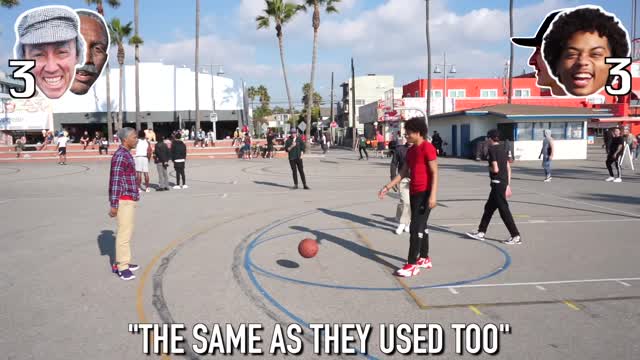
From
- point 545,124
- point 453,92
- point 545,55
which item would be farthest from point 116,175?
point 453,92

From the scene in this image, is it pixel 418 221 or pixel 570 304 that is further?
pixel 418 221

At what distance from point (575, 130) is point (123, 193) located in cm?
2957

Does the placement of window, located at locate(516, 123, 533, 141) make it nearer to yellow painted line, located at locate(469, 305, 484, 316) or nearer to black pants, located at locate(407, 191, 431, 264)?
black pants, located at locate(407, 191, 431, 264)

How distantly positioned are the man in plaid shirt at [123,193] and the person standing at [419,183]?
339 centimetres

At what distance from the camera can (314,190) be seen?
1567 centimetres

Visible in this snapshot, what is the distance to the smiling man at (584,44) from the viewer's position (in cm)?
3194

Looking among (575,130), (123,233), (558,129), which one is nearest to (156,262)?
(123,233)

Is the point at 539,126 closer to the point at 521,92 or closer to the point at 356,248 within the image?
the point at 356,248

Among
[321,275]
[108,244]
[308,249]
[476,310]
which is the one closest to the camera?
[476,310]

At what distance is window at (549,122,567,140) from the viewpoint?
29.7 meters

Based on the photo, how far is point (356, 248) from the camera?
7844mm

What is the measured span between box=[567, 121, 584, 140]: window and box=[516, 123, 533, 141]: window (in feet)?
7.70

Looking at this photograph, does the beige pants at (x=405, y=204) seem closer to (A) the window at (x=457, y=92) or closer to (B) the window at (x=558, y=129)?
(B) the window at (x=558, y=129)
